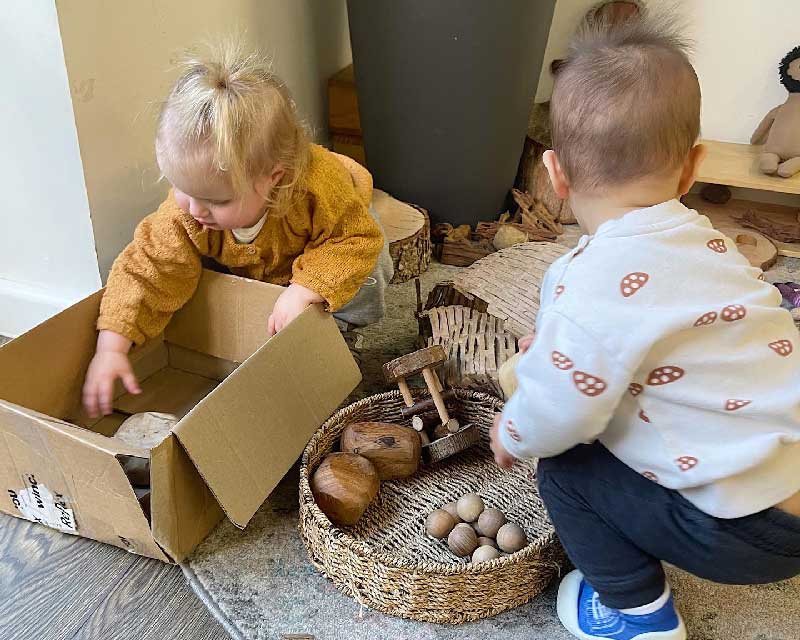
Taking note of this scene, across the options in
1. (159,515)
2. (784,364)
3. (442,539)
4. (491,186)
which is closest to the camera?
(784,364)

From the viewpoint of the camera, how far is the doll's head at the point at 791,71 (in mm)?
1744

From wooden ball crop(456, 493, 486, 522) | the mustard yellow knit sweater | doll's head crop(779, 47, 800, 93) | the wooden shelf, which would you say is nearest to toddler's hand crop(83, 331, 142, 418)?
the mustard yellow knit sweater

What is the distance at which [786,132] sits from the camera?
1734mm

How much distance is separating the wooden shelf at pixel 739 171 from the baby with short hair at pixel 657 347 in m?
1.07

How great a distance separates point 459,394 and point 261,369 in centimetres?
32

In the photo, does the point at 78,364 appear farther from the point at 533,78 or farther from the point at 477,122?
the point at 533,78

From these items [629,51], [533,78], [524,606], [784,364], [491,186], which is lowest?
[524,606]

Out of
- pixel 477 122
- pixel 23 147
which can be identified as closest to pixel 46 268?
pixel 23 147

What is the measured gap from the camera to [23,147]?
3.67ft

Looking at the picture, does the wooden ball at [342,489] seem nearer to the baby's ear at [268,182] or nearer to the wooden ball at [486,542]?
the wooden ball at [486,542]

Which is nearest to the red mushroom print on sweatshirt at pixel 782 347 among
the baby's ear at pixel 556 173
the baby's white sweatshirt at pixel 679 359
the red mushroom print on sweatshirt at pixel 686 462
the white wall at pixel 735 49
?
the baby's white sweatshirt at pixel 679 359

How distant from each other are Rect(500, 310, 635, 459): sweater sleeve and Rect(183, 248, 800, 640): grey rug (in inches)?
10.9

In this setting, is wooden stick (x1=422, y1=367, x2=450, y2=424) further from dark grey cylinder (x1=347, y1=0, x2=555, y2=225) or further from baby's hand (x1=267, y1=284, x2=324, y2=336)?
dark grey cylinder (x1=347, y1=0, x2=555, y2=225)

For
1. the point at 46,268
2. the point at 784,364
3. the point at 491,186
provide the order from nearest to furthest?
the point at 784,364, the point at 46,268, the point at 491,186
